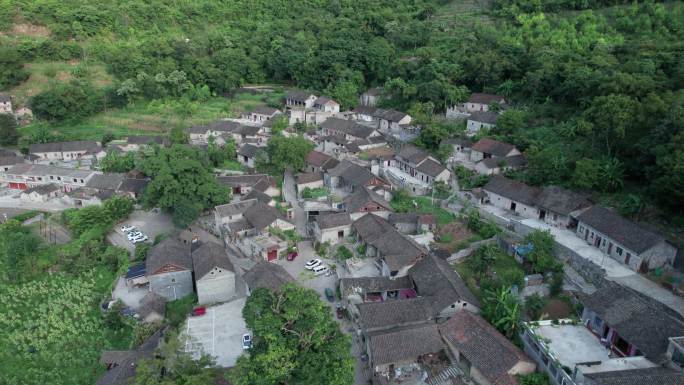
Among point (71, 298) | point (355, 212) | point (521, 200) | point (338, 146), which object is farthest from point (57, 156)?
point (521, 200)

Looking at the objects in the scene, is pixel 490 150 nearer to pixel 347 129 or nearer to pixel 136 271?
pixel 347 129

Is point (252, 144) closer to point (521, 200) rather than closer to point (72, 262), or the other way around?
point (72, 262)

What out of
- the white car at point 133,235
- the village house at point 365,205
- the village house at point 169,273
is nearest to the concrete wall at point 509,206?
the village house at point 365,205

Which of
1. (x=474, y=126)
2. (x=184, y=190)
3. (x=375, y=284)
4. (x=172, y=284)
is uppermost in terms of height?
(x=474, y=126)

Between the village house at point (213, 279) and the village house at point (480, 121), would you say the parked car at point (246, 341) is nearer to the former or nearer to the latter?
the village house at point (213, 279)

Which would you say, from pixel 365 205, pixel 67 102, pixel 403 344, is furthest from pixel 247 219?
pixel 67 102
